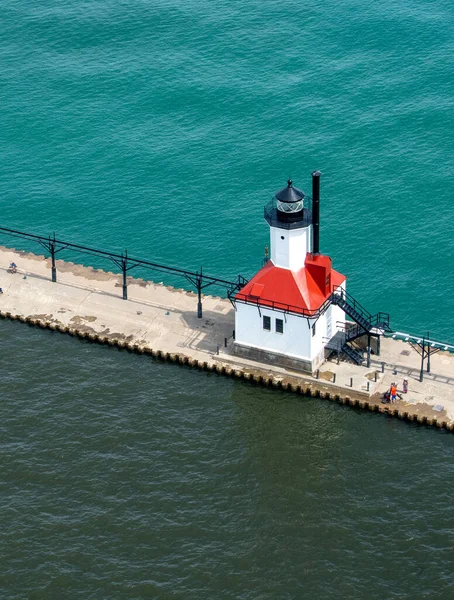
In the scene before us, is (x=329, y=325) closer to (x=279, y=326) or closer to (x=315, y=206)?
(x=279, y=326)

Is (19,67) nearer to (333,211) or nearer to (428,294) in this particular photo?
(333,211)

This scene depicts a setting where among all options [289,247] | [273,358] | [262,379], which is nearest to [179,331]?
[273,358]

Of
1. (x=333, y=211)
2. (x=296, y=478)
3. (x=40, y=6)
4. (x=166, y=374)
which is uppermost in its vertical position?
(x=40, y=6)

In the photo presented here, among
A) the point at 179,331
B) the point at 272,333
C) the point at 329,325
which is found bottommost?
the point at 272,333

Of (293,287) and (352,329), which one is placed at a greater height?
(293,287)

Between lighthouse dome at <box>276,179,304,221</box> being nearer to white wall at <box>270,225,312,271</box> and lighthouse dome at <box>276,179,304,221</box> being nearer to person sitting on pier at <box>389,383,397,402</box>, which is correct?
white wall at <box>270,225,312,271</box>

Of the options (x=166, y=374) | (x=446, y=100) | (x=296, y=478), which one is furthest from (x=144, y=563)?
(x=446, y=100)

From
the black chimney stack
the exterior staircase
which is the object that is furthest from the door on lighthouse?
the black chimney stack

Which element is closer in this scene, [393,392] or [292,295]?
[393,392]

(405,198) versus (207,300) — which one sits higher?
(405,198)
